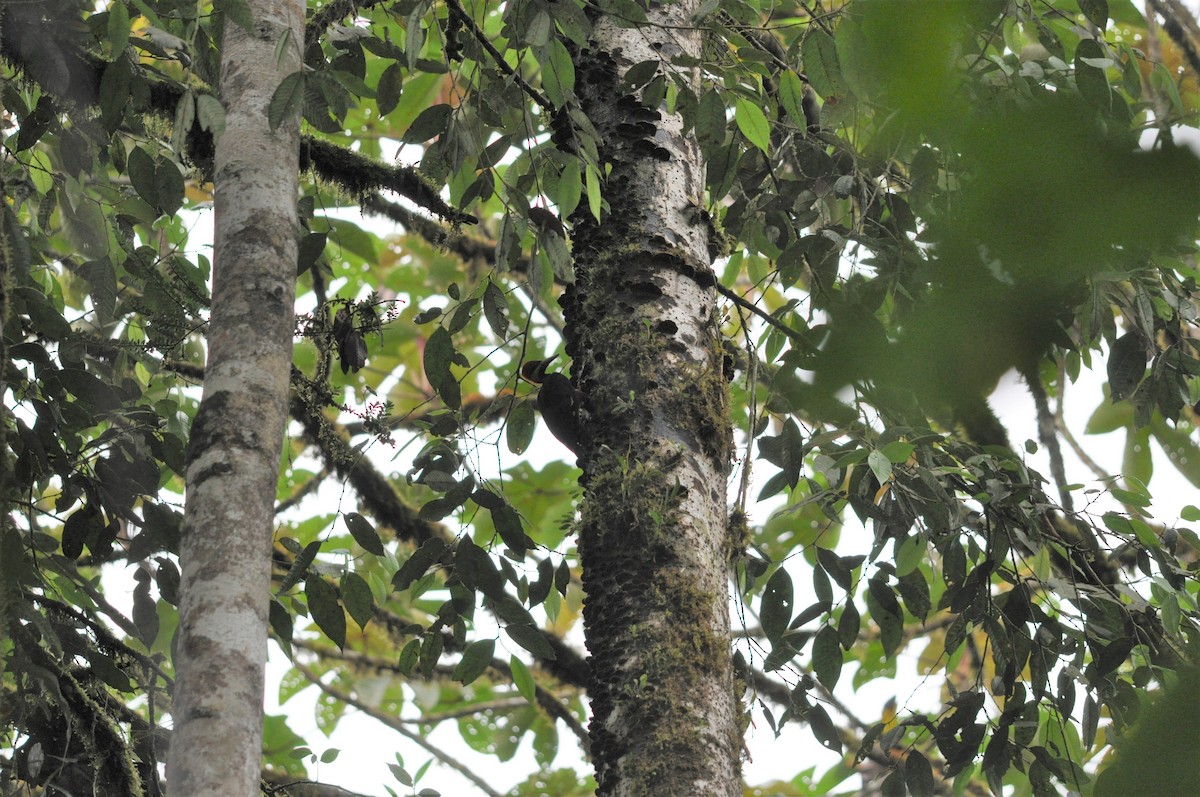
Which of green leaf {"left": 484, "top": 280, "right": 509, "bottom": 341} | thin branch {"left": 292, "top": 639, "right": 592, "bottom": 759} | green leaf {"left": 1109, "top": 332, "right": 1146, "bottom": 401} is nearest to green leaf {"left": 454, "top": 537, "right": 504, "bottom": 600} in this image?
green leaf {"left": 484, "top": 280, "right": 509, "bottom": 341}

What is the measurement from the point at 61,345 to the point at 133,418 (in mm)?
187

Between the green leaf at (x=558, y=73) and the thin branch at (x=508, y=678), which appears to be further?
the thin branch at (x=508, y=678)

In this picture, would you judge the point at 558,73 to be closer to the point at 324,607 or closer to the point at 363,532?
the point at 363,532

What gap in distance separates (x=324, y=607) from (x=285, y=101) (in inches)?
34.5

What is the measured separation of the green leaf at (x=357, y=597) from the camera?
203 centimetres

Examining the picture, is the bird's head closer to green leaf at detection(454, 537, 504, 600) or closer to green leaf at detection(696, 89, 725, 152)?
green leaf at detection(454, 537, 504, 600)

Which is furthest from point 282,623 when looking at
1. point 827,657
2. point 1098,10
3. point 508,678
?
point 508,678

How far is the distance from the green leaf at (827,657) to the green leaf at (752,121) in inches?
39.9

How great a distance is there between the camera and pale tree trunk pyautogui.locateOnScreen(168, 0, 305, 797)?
1.14m

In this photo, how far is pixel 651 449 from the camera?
1744mm

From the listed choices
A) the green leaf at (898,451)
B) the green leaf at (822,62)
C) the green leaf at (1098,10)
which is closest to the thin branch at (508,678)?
the green leaf at (898,451)

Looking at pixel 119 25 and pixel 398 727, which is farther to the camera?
pixel 398 727

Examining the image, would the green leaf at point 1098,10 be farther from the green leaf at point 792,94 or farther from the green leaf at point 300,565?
the green leaf at point 300,565

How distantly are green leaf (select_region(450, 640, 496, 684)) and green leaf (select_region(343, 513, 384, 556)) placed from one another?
28 cm
